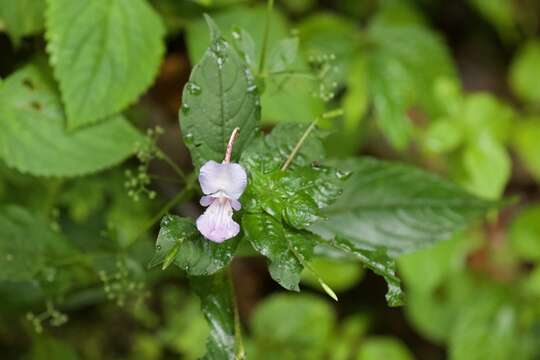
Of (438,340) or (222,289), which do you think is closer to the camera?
(222,289)

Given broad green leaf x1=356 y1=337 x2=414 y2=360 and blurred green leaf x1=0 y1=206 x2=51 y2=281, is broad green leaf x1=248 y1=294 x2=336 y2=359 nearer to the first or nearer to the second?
broad green leaf x1=356 y1=337 x2=414 y2=360

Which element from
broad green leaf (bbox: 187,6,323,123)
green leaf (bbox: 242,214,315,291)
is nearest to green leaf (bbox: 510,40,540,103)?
broad green leaf (bbox: 187,6,323,123)

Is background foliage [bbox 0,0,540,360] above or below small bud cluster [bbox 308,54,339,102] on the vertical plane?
below

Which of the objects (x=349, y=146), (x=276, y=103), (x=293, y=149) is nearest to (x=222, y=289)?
(x=293, y=149)

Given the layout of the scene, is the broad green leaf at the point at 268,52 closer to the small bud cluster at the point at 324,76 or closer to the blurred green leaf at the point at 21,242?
the small bud cluster at the point at 324,76

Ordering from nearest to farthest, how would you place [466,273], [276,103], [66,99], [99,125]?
[66,99]
[99,125]
[276,103]
[466,273]

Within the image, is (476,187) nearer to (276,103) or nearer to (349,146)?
(349,146)

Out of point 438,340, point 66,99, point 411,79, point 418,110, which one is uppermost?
point 66,99
